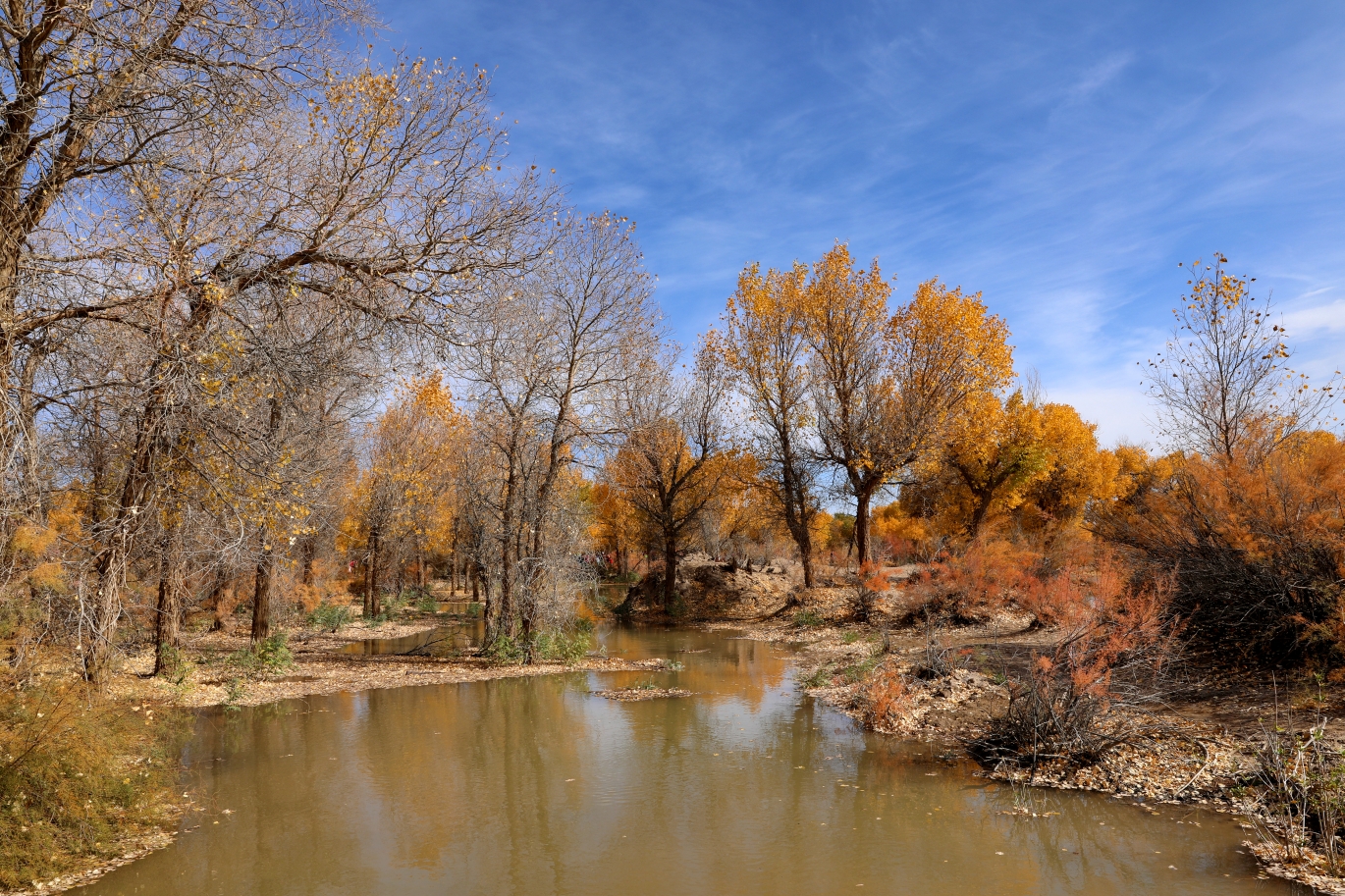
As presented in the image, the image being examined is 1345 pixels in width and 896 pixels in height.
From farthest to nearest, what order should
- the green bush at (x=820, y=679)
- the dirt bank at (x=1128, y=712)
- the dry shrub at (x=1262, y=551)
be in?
the green bush at (x=820, y=679) → the dry shrub at (x=1262, y=551) → the dirt bank at (x=1128, y=712)

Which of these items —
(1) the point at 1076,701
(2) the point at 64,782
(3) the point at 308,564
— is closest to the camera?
(2) the point at 64,782

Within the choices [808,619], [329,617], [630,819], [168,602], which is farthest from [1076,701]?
[329,617]

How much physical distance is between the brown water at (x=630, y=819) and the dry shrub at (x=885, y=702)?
1.20 feet

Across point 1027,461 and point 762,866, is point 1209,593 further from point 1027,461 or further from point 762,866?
point 1027,461

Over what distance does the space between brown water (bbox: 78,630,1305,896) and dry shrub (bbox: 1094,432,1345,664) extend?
4831 mm

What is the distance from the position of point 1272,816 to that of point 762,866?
5.09 m

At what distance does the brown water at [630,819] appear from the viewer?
666cm

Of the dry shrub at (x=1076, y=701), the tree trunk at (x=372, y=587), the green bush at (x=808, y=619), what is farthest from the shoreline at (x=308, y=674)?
the dry shrub at (x=1076, y=701)

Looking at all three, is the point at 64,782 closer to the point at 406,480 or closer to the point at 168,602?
the point at 168,602

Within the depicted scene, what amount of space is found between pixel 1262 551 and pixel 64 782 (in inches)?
602

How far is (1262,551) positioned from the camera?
11.7m

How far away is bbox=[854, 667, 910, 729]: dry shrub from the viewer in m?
11.9

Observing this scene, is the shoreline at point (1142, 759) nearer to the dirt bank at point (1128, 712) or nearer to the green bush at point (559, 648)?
the dirt bank at point (1128, 712)

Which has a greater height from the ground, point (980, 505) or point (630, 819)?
point (980, 505)
